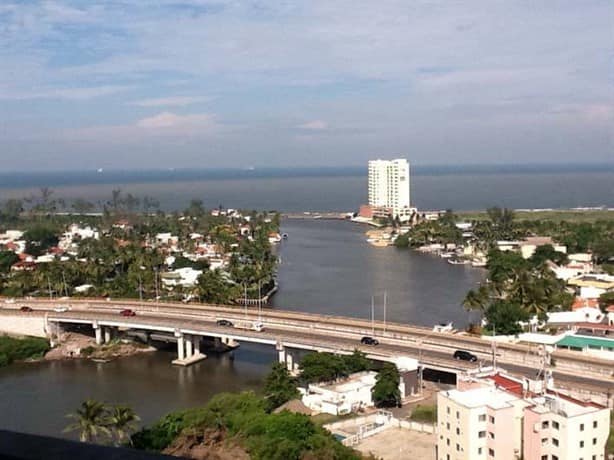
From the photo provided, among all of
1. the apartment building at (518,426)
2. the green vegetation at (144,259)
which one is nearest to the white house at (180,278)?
the green vegetation at (144,259)

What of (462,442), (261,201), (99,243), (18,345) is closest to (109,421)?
(462,442)

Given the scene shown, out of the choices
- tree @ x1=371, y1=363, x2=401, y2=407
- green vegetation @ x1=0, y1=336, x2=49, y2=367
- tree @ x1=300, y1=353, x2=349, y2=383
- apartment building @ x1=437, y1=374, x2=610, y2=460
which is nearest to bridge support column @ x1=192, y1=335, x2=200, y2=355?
green vegetation @ x1=0, y1=336, x2=49, y2=367

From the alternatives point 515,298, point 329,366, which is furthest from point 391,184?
point 329,366

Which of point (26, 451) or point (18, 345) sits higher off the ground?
point (26, 451)

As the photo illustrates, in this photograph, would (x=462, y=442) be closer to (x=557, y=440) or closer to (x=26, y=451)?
(x=557, y=440)

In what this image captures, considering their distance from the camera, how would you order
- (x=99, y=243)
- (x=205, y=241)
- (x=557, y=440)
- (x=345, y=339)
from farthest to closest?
(x=205, y=241) < (x=99, y=243) < (x=345, y=339) < (x=557, y=440)

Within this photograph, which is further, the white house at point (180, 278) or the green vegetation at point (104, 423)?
the white house at point (180, 278)

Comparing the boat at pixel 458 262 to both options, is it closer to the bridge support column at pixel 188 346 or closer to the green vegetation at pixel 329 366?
the bridge support column at pixel 188 346
